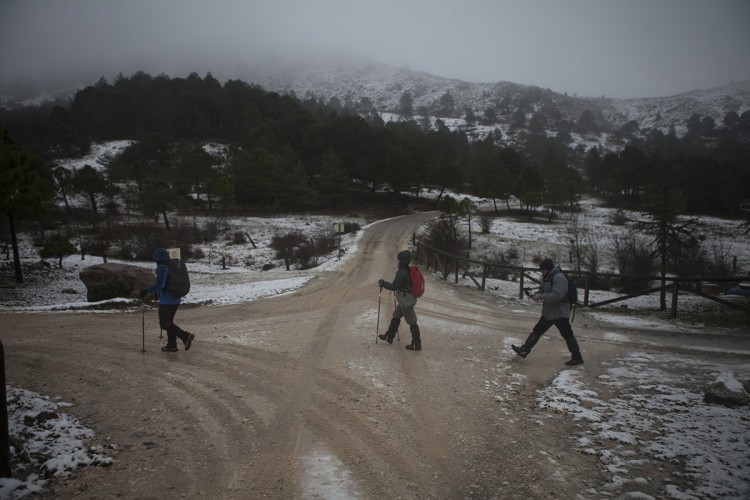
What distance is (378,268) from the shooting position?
66.7 ft

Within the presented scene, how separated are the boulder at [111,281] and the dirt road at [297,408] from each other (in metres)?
3.60

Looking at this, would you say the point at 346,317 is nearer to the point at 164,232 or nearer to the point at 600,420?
the point at 600,420

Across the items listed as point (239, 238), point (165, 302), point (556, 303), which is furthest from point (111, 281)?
point (239, 238)

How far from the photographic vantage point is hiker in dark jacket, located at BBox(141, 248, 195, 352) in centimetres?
762

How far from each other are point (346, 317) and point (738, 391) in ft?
27.5

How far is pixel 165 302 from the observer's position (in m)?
7.77

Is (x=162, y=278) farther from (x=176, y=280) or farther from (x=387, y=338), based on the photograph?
(x=387, y=338)

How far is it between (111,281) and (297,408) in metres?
12.4

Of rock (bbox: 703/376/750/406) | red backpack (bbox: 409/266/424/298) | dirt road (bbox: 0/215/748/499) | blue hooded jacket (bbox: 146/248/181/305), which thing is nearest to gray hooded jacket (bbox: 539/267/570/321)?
dirt road (bbox: 0/215/748/499)

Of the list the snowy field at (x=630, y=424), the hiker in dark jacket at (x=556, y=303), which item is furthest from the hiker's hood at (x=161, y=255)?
the hiker in dark jacket at (x=556, y=303)

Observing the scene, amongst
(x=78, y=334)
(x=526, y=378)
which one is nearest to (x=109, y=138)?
(x=78, y=334)

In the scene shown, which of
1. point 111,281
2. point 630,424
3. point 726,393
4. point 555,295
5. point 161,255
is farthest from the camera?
point 111,281

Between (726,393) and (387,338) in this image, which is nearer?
(726,393)

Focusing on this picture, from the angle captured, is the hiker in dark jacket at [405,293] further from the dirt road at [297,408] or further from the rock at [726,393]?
the rock at [726,393]
